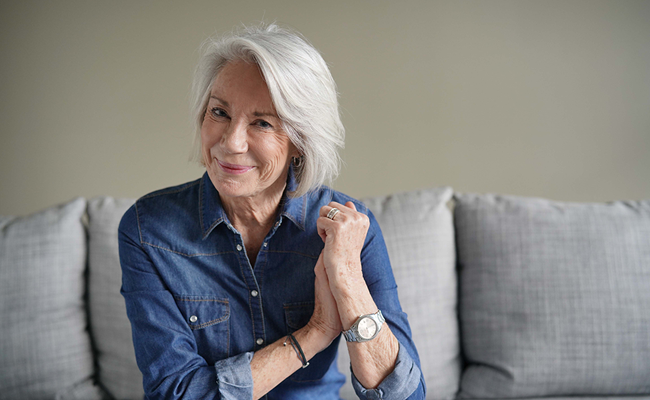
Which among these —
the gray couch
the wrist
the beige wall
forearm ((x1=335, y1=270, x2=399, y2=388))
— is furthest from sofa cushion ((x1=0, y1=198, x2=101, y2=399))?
forearm ((x1=335, y1=270, x2=399, y2=388))

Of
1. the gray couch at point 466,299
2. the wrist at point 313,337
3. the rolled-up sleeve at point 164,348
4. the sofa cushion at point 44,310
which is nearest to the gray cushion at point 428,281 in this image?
the gray couch at point 466,299

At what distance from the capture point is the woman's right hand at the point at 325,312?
103 centimetres

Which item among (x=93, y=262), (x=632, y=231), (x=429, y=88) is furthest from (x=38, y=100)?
(x=632, y=231)

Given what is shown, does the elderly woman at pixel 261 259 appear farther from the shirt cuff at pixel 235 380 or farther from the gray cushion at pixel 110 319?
the gray cushion at pixel 110 319

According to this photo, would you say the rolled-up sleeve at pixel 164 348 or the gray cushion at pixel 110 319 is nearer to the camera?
the rolled-up sleeve at pixel 164 348

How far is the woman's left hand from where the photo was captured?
3.27 ft

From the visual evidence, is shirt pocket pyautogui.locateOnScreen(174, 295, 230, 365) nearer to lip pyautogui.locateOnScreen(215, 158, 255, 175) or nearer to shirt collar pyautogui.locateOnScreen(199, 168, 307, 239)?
shirt collar pyautogui.locateOnScreen(199, 168, 307, 239)

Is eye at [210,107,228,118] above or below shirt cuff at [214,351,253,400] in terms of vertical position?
above

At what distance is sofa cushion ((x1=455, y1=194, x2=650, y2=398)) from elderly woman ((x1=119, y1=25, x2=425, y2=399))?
560 millimetres

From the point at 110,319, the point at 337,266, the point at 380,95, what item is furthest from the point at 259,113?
the point at 380,95

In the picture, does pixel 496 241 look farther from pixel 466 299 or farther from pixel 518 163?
pixel 518 163

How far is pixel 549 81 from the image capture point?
1.91m

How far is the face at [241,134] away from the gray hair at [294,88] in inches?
1.2

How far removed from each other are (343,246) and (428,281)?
0.63 meters
